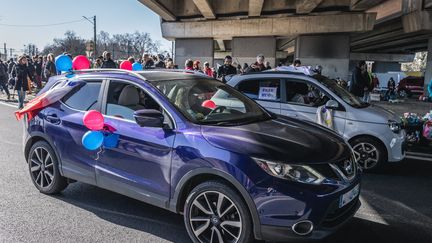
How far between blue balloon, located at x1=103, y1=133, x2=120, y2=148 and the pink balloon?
138mm

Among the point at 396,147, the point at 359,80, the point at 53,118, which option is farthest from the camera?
the point at 359,80

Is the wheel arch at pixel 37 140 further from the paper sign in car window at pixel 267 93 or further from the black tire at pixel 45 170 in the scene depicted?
the paper sign in car window at pixel 267 93

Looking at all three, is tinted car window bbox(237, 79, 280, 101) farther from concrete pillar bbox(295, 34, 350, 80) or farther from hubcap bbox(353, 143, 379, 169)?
concrete pillar bbox(295, 34, 350, 80)

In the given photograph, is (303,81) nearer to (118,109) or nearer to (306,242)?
(118,109)

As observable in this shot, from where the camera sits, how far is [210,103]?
4.38 metres

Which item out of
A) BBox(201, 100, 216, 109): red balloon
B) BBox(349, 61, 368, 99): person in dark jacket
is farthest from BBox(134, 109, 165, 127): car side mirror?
BBox(349, 61, 368, 99): person in dark jacket

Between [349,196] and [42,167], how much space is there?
150 inches

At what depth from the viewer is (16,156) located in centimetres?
695

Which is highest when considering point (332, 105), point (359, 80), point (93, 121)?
point (359, 80)

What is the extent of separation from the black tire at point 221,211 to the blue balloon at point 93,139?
1.27 metres

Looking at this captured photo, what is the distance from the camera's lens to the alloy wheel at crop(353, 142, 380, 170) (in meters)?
6.27

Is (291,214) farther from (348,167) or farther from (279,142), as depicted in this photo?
(348,167)

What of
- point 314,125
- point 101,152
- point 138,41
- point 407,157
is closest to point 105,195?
point 101,152

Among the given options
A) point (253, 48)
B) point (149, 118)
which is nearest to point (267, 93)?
point (149, 118)
